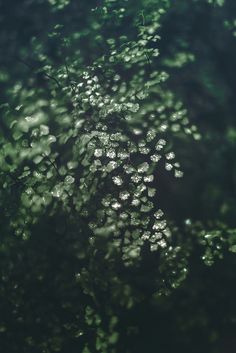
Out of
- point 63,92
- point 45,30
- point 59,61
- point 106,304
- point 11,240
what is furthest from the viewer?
point 45,30

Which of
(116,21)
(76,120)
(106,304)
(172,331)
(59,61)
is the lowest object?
(172,331)

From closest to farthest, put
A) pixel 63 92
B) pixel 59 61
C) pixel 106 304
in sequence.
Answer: pixel 106 304 → pixel 63 92 → pixel 59 61

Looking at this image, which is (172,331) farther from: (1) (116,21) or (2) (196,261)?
(1) (116,21)

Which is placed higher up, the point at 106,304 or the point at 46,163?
the point at 46,163

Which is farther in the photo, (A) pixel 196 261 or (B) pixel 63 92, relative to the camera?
(B) pixel 63 92

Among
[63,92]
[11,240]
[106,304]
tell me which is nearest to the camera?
[106,304]

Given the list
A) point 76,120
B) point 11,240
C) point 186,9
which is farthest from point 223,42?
point 11,240

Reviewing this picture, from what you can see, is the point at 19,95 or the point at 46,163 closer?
the point at 46,163

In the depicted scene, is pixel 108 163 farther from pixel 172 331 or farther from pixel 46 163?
pixel 172 331

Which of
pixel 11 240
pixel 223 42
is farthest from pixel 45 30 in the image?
pixel 11 240
